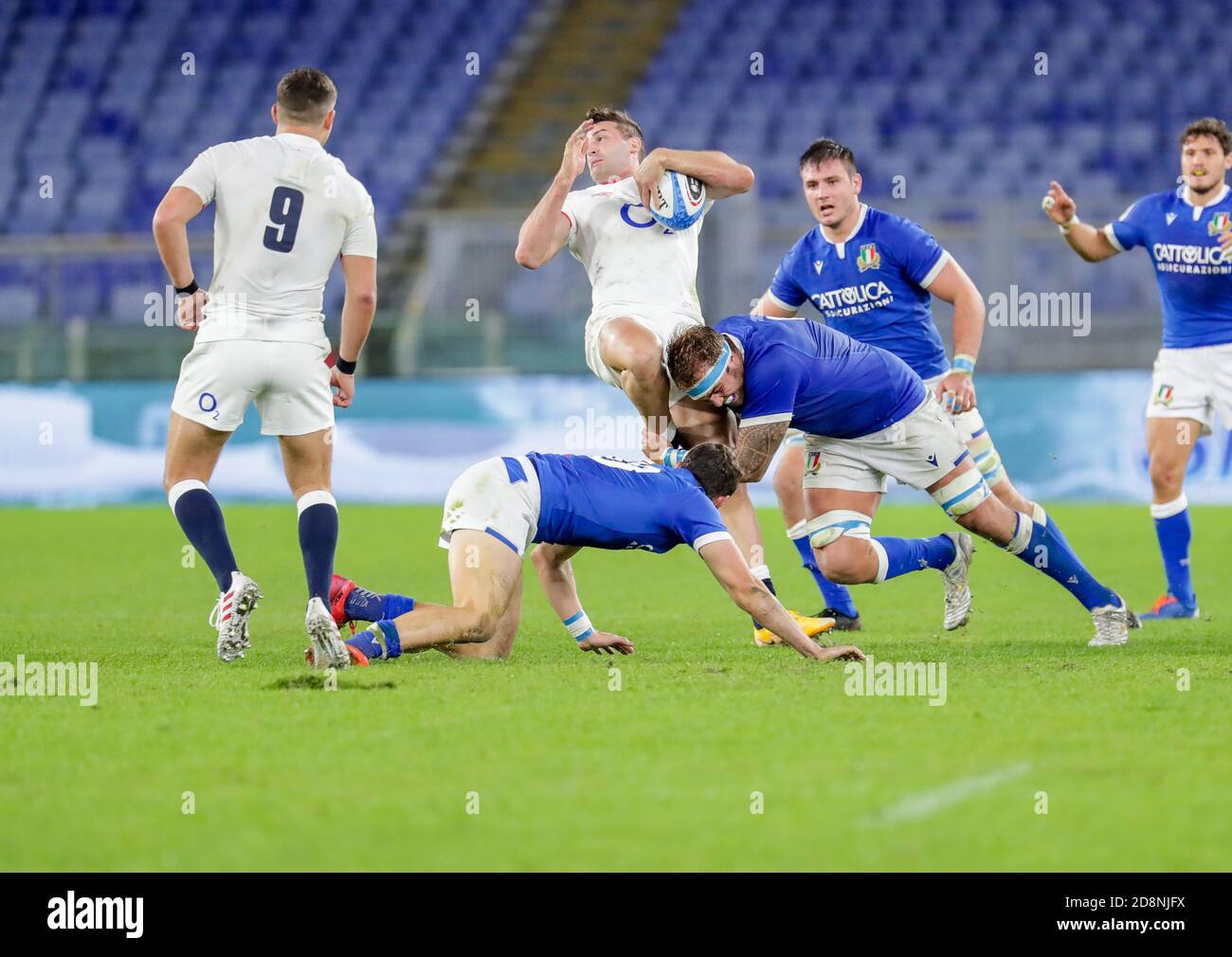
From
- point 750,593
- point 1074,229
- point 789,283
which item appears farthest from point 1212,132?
point 750,593

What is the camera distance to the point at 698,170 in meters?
7.22

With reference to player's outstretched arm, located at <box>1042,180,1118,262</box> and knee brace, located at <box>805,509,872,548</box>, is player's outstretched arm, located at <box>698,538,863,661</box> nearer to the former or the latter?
knee brace, located at <box>805,509,872,548</box>

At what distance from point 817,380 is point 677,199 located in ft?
3.80

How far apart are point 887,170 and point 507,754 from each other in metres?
16.7

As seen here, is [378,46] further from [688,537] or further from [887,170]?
[688,537]

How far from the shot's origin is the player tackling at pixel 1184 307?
8.20m

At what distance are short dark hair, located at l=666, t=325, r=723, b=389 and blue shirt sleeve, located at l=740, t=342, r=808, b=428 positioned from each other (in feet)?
0.71

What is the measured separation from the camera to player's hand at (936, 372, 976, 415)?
22.9 feet

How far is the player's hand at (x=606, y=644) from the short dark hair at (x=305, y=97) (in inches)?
92.4

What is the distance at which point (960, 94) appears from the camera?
70.8 feet

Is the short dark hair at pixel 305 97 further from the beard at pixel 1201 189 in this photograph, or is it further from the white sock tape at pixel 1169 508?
the white sock tape at pixel 1169 508

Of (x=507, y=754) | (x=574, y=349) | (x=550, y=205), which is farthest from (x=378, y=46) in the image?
(x=507, y=754)

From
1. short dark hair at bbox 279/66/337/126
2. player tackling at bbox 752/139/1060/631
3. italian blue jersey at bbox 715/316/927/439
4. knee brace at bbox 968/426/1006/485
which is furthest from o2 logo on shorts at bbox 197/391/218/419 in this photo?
knee brace at bbox 968/426/1006/485

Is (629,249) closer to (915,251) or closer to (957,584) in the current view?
(915,251)
